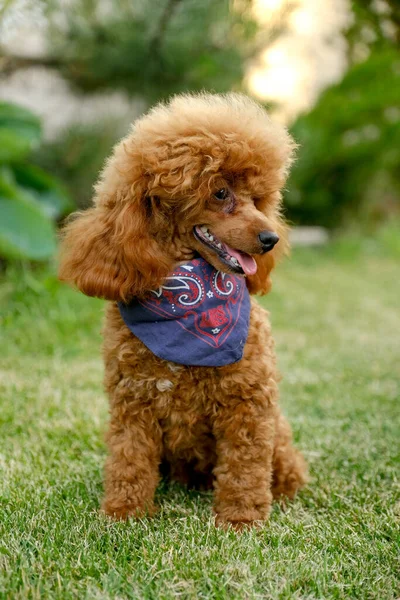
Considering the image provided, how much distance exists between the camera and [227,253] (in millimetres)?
2107

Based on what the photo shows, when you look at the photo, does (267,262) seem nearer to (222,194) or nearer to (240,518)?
(222,194)

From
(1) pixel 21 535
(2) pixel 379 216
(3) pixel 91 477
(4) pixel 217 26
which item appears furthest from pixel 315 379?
(2) pixel 379 216

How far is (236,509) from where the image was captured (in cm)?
220

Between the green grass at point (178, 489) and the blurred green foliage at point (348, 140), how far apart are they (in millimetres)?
4009

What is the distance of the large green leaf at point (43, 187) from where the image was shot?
5.91 meters

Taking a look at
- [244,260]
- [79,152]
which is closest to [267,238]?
[244,260]

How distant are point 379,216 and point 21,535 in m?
9.77

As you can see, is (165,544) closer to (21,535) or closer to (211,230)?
(21,535)

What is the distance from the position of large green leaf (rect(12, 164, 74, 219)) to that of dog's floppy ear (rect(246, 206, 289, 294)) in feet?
12.1

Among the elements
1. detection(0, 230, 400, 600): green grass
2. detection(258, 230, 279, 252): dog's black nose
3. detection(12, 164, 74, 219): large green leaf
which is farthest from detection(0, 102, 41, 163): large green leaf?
detection(258, 230, 279, 252): dog's black nose

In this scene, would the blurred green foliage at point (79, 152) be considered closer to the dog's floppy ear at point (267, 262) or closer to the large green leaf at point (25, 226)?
the large green leaf at point (25, 226)

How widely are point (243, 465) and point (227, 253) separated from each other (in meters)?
0.67

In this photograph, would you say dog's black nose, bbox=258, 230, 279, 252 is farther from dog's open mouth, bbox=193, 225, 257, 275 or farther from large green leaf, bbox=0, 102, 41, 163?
large green leaf, bbox=0, 102, 41, 163

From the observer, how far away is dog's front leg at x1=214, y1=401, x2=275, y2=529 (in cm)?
219
